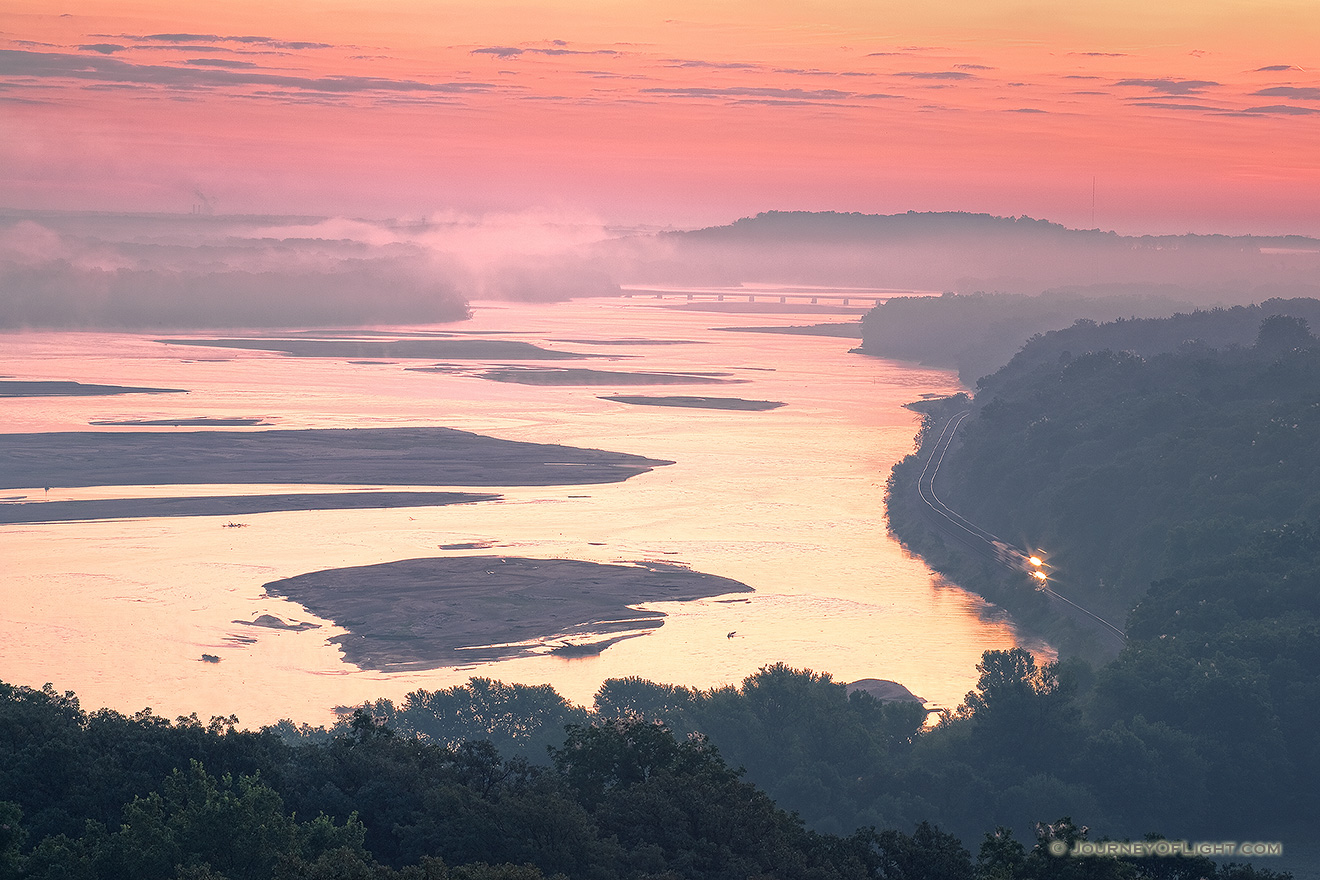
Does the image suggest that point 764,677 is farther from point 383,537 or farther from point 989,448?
point 989,448

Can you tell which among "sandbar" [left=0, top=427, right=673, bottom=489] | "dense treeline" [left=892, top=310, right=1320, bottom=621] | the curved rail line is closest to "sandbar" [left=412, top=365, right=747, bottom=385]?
"sandbar" [left=0, top=427, right=673, bottom=489]

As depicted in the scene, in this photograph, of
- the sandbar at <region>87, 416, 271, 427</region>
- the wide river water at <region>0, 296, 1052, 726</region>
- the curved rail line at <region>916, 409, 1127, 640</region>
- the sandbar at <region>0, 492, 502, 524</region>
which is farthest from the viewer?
the sandbar at <region>87, 416, 271, 427</region>

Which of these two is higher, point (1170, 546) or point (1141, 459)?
point (1141, 459)

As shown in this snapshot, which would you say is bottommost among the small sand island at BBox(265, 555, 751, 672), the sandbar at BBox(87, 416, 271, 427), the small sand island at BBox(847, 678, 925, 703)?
the small sand island at BBox(847, 678, 925, 703)

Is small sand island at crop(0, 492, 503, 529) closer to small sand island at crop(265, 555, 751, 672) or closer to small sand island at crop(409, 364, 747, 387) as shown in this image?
small sand island at crop(265, 555, 751, 672)

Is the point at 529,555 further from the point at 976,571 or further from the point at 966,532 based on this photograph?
the point at 966,532

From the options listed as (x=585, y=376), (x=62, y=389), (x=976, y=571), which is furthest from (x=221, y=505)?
(x=585, y=376)
